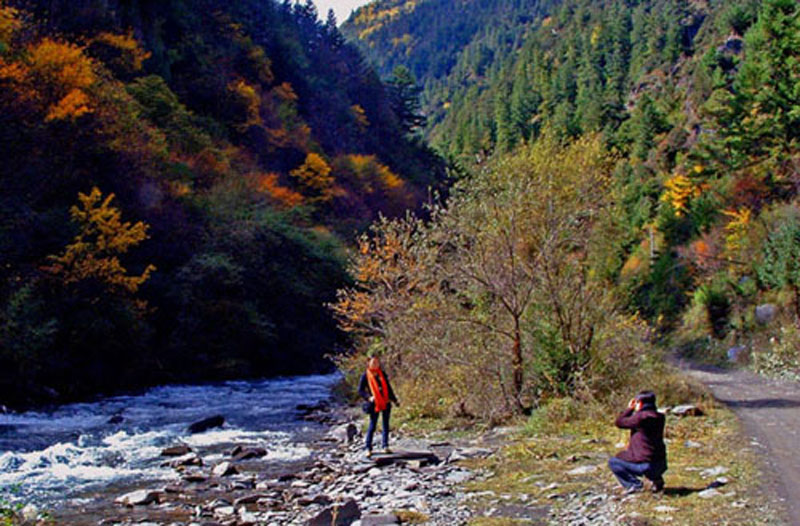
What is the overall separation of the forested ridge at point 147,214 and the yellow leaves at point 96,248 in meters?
0.08

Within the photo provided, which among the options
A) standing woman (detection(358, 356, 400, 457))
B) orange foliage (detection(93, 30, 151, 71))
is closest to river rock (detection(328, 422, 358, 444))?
standing woman (detection(358, 356, 400, 457))

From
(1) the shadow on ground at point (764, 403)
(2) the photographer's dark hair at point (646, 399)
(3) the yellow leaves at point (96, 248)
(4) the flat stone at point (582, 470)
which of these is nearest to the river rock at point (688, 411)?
(1) the shadow on ground at point (764, 403)

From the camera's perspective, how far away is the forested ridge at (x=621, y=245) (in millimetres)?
16375

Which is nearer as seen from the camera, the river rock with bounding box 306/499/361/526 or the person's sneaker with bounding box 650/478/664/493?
the person's sneaker with bounding box 650/478/664/493

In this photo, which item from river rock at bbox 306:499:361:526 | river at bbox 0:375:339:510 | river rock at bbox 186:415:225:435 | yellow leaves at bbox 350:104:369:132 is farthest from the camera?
yellow leaves at bbox 350:104:369:132

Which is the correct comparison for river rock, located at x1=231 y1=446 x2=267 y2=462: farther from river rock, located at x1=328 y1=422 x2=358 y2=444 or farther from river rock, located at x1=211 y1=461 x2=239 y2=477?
river rock, located at x1=328 y1=422 x2=358 y2=444

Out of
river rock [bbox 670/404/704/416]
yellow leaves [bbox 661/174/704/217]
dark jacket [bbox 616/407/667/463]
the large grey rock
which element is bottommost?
river rock [bbox 670/404/704/416]

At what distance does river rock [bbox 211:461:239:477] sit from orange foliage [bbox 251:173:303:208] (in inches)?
1519

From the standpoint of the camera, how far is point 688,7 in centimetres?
9531

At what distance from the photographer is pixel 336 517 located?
30.0 feet

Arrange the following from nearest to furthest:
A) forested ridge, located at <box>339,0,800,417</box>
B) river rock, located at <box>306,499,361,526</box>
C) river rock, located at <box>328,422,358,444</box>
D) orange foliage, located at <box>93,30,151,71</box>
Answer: river rock, located at <box>306,499,361,526</box>
forested ridge, located at <box>339,0,800,417</box>
river rock, located at <box>328,422,358,444</box>
orange foliage, located at <box>93,30,151,71</box>

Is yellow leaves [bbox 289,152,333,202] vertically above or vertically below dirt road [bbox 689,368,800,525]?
above

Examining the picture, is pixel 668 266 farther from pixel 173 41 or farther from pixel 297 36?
pixel 297 36

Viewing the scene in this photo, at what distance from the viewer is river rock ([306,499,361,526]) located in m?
9.16
